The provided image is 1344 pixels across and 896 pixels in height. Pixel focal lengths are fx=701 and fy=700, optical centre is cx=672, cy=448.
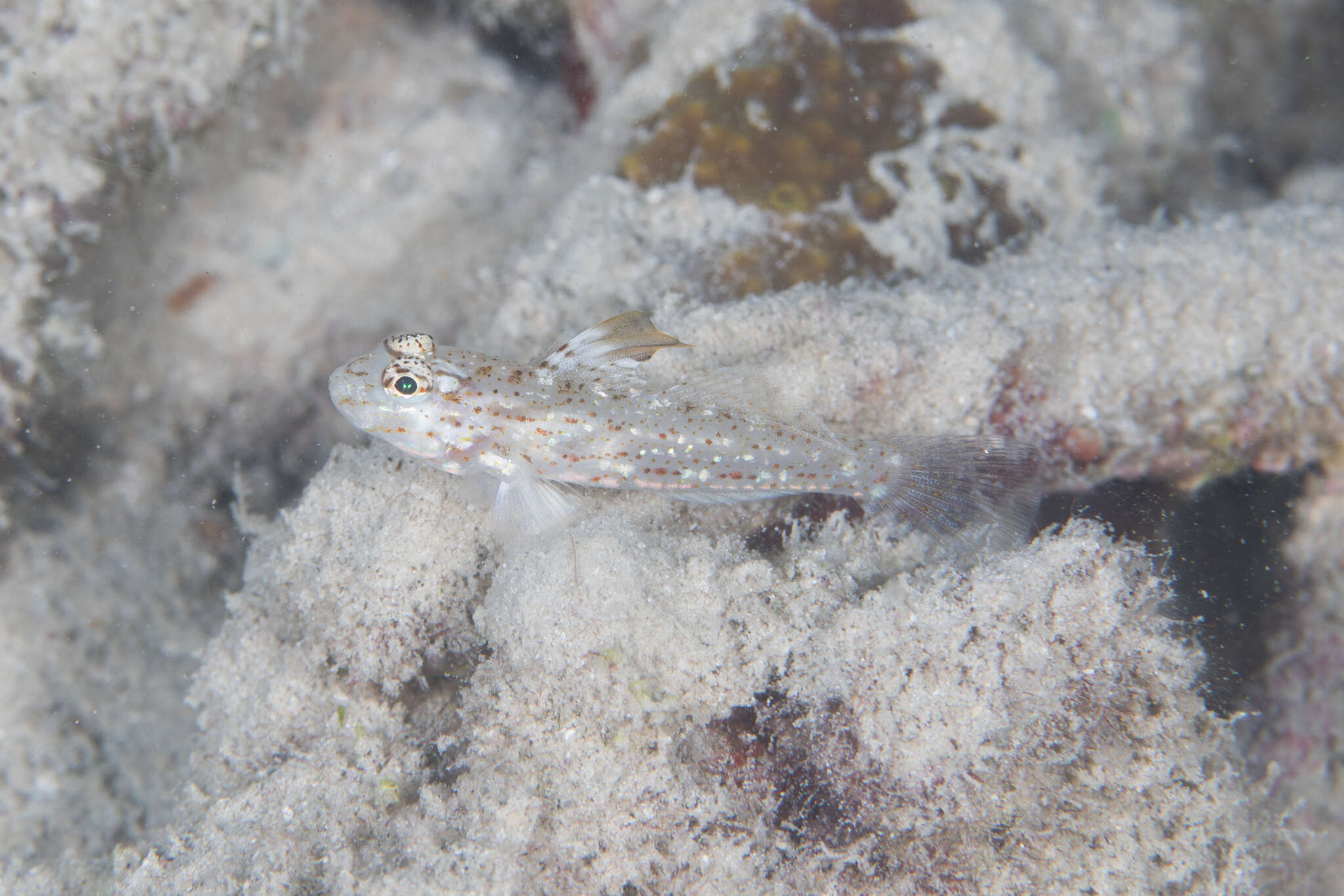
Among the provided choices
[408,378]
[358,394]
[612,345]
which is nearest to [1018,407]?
[612,345]

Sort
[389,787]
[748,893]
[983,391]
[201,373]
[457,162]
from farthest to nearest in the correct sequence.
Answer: [457,162] < [201,373] < [983,391] < [389,787] < [748,893]

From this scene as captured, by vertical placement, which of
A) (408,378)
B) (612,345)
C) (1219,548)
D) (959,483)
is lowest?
(1219,548)

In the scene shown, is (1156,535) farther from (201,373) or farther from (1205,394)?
(201,373)

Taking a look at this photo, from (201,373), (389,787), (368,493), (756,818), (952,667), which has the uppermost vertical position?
(952,667)

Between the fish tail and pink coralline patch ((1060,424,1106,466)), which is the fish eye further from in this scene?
pink coralline patch ((1060,424,1106,466))

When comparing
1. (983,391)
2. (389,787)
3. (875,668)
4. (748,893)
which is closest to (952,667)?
(875,668)

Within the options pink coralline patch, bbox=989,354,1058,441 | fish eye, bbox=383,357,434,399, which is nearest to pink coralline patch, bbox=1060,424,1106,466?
pink coralline patch, bbox=989,354,1058,441

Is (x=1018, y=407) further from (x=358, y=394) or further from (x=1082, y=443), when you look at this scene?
(x=358, y=394)
